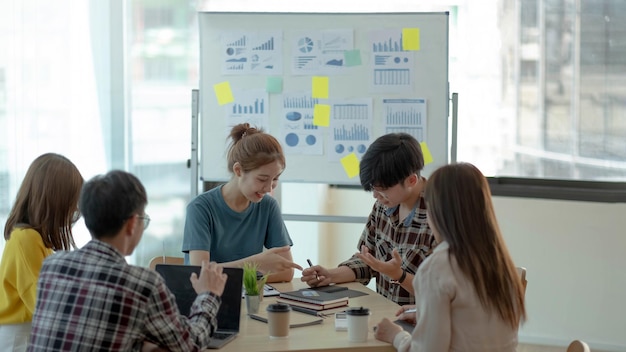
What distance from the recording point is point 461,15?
541 cm

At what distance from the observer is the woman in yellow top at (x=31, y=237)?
2.84m

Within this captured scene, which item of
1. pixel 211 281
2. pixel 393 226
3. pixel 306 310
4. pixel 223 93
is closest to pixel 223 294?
pixel 211 281

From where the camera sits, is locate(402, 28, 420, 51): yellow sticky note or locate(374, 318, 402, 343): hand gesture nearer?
locate(374, 318, 402, 343): hand gesture

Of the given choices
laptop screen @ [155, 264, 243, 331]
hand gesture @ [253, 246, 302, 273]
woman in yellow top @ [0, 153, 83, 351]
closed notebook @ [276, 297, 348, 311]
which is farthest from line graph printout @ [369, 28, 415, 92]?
laptop screen @ [155, 264, 243, 331]

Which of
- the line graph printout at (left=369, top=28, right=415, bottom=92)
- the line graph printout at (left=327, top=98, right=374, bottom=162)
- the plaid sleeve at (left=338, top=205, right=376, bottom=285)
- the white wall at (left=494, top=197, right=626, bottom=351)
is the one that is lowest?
the white wall at (left=494, top=197, right=626, bottom=351)

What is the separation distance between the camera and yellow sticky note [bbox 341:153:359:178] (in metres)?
4.77

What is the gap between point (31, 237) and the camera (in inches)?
112

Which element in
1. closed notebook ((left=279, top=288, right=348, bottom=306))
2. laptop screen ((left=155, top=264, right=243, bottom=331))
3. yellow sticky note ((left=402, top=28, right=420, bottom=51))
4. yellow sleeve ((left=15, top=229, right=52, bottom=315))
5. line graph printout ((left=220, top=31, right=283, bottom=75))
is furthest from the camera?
line graph printout ((left=220, top=31, right=283, bottom=75))

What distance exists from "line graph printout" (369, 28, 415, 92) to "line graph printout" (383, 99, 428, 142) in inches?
3.0

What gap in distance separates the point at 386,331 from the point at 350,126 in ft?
7.76

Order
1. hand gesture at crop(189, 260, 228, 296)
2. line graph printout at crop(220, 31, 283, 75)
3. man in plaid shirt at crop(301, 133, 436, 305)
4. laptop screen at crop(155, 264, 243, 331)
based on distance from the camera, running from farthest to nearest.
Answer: line graph printout at crop(220, 31, 283, 75)
man in plaid shirt at crop(301, 133, 436, 305)
laptop screen at crop(155, 264, 243, 331)
hand gesture at crop(189, 260, 228, 296)

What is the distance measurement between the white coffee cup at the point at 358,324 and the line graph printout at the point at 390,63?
→ 236 centimetres

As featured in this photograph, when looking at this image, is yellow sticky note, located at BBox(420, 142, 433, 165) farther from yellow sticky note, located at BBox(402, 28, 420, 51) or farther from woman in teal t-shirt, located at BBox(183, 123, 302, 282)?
woman in teal t-shirt, located at BBox(183, 123, 302, 282)

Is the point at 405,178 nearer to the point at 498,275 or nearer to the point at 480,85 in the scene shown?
the point at 498,275
